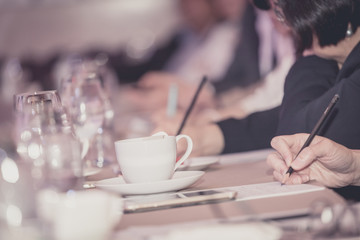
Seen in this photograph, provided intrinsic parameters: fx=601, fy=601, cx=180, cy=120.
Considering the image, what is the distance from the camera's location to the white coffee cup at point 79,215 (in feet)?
1.78

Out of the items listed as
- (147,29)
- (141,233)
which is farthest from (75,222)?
(147,29)

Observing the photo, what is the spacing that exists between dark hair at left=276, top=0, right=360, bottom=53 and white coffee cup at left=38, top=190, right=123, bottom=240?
29.3 inches

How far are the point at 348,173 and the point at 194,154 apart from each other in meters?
0.55

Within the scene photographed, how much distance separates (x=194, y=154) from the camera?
146 cm

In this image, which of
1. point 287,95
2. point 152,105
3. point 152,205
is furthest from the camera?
point 152,105

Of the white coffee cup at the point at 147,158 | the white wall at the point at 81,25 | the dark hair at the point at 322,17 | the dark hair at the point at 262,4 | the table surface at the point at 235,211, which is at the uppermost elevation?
the white wall at the point at 81,25

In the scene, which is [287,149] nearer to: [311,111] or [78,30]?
[311,111]

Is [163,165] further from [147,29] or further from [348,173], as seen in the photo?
[147,29]

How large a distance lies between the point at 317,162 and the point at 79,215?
1.71ft

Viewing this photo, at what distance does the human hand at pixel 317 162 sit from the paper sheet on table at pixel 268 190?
33 millimetres

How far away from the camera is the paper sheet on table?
803 millimetres

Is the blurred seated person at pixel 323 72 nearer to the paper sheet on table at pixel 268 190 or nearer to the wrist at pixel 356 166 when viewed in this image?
the wrist at pixel 356 166

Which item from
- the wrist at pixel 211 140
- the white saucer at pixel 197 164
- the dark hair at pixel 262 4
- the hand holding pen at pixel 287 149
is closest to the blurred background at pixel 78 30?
the wrist at pixel 211 140

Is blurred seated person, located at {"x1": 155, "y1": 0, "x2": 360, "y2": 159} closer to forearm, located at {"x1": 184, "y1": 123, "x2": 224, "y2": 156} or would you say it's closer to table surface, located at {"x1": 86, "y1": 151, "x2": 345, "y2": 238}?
forearm, located at {"x1": 184, "y1": 123, "x2": 224, "y2": 156}
